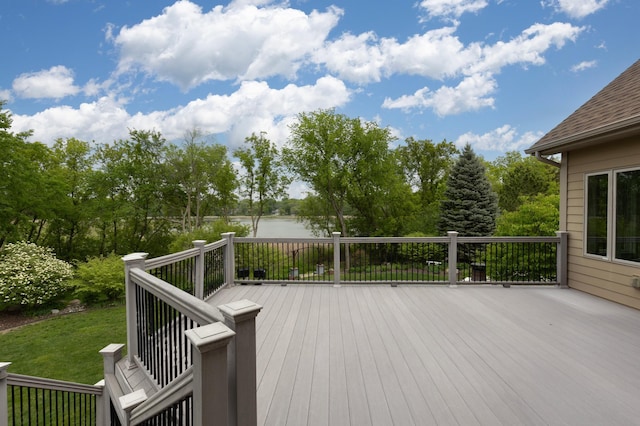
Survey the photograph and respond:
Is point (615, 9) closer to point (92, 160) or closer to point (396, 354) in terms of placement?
point (396, 354)

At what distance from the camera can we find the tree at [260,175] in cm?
2025

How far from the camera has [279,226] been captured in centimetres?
2305

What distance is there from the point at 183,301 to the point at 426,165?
74.2 feet

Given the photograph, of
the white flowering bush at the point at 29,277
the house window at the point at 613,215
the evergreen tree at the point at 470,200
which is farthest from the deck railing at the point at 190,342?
the evergreen tree at the point at 470,200

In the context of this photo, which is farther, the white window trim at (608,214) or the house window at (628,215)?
the white window trim at (608,214)

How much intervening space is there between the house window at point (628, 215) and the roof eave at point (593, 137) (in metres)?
0.56

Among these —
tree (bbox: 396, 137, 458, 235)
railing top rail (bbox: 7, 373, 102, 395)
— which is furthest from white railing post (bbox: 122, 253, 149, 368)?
tree (bbox: 396, 137, 458, 235)

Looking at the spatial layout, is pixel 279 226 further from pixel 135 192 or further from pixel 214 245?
pixel 214 245

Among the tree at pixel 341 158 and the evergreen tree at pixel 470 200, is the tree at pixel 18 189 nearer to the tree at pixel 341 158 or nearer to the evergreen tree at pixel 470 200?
the tree at pixel 341 158

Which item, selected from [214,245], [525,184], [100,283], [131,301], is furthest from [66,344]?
[525,184]

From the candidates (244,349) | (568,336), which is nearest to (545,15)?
(568,336)

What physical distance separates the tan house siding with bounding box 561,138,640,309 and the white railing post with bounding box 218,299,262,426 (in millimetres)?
5323

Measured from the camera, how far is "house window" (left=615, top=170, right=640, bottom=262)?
419cm

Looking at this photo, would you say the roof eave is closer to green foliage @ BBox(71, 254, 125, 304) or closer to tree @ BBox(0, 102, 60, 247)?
green foliage @ BBox(71, 254, 125, 304)
